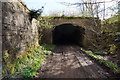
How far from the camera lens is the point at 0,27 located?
9.32ft

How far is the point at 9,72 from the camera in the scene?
9.68 feet

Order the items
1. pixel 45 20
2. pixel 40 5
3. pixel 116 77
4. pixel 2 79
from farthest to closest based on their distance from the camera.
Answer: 1. pixel 45 20
2. pixel 40 5
3. pixel 116 77
4. pixel 2 79

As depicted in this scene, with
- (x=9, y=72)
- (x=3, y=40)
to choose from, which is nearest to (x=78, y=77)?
(x=9, y=72)

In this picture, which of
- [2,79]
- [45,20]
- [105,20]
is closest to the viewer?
[2,79]

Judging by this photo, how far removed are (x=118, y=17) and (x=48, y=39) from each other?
7.66 metres

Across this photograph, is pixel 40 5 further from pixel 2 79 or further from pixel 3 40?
pixel 2 79

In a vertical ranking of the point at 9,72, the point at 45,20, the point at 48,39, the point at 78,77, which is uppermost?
the point at 45,20

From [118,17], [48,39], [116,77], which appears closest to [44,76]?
[116,77]

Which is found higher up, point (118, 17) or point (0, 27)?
point (118, 17)

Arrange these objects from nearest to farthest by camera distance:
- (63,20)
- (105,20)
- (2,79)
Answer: (2,79) < (105,20) < (63,20)

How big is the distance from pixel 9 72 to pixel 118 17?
3.42 meters

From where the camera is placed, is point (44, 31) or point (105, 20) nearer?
point (105, 20)

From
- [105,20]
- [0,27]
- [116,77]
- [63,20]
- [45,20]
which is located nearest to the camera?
[0,27]

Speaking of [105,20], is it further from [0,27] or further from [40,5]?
[0,27]
